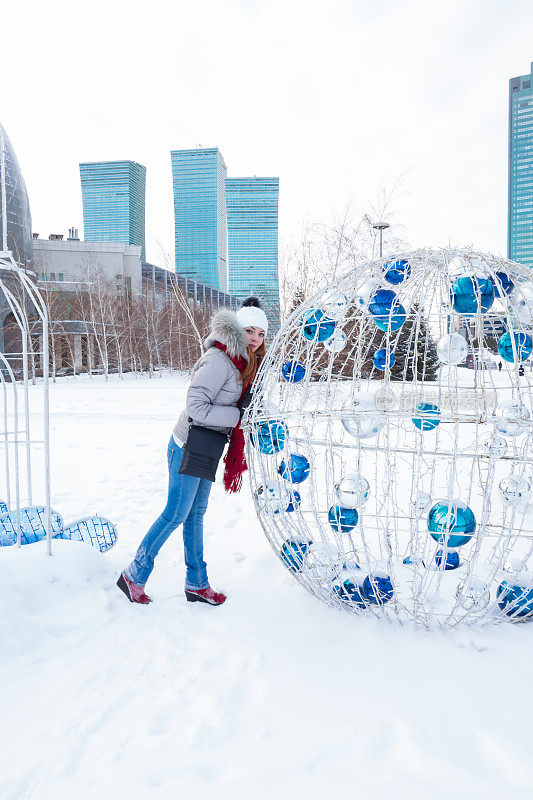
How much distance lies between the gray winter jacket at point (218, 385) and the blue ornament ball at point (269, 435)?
16cm

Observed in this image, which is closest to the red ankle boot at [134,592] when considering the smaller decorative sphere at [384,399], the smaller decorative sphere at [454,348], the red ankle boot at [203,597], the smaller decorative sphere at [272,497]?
the red ankle boot at [203,597]

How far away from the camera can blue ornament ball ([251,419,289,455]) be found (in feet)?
7.92

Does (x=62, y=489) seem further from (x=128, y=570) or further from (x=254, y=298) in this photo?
(x=254, y=298)

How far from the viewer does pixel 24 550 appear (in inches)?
112

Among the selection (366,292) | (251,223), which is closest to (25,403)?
(366,292)

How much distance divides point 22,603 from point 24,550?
1.37 feet

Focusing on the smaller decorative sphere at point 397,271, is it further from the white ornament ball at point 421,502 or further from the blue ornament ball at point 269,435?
the white ornament ball at point 421,502

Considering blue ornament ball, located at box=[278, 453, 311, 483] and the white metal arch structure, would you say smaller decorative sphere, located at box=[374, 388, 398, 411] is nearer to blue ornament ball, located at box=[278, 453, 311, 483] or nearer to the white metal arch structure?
blue ornament ball, located at box=[278, 453, 311, 483]

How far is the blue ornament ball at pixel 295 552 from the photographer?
8.23 feet

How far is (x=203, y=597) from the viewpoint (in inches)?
108

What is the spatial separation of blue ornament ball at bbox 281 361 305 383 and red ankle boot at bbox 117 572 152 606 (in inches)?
54.9

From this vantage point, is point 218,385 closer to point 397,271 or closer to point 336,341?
point 336,341

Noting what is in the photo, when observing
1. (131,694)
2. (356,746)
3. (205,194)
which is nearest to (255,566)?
(131,694)

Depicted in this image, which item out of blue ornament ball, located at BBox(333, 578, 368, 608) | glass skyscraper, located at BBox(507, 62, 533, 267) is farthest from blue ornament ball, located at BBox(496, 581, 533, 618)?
glass skyscraper, located at BBox(507, 62, 533, 267)
